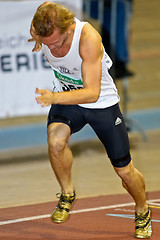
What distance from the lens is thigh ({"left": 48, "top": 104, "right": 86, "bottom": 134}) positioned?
5328mm

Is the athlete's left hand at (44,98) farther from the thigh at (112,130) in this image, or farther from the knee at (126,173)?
the knee at (126,173)

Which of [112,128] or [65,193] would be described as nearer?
[112,128]

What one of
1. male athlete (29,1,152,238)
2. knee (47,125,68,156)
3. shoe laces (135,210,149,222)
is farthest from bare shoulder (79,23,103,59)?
shoe laces (135,210,149,222)

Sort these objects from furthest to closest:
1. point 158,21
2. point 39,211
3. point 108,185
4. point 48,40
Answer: point 158,21, point 108,185, point 39,211, point 48,40

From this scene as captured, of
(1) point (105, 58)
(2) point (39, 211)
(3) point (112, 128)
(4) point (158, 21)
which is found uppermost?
(1) point (105, 58)

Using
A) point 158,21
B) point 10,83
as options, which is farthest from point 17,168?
point 158,21

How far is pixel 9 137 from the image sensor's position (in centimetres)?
1043

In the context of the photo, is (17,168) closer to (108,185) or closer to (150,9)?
(108,185)

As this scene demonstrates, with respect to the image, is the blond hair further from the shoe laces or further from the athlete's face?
the shoe laces

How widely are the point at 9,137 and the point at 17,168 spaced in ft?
5.07

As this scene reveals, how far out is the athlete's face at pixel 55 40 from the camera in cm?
474

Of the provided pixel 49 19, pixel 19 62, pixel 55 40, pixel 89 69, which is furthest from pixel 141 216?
pixel 19 62

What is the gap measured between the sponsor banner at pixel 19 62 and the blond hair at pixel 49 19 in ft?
13.1

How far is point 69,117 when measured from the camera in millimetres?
5328
